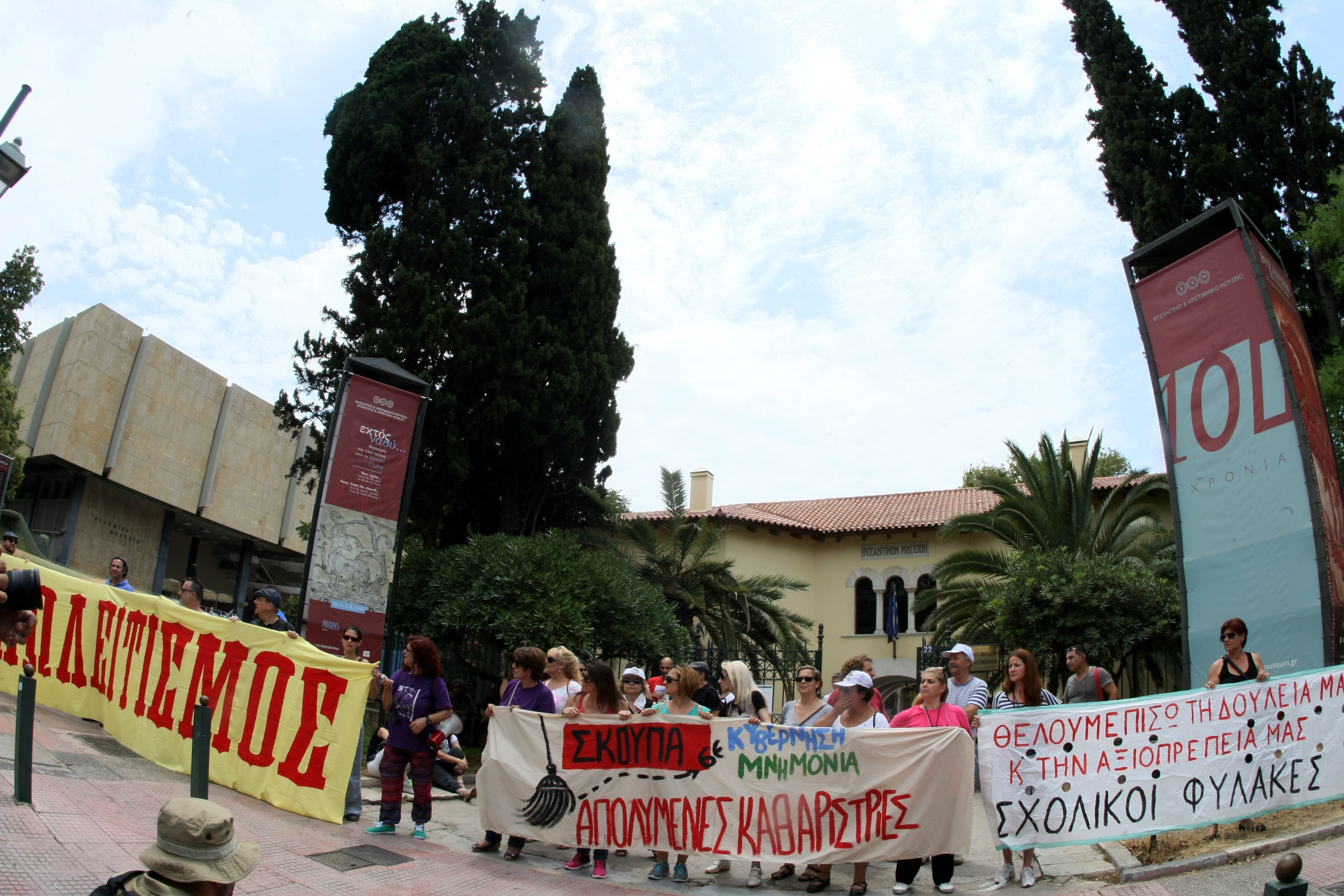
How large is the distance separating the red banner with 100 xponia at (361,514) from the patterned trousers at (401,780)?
5511mm

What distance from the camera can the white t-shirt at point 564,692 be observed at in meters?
8.58

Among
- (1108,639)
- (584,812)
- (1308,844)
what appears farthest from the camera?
(1108,639)

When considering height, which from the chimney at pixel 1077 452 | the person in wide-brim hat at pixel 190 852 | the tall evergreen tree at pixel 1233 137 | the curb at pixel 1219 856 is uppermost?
the tall evergreen tree at pixel 1233 137

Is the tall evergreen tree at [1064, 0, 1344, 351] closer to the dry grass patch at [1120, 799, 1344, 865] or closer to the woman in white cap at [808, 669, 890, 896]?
the dry grass patch at [1120, 799, 1344, 865]

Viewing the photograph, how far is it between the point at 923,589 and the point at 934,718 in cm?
2332

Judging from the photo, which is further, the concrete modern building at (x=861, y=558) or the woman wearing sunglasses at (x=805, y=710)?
the concrete modern building at (x=861, y=558)

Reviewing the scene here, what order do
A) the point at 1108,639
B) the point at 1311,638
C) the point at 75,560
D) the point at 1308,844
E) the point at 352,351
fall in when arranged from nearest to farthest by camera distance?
1. the point at 1308,844
2. the point at 1311,638
3. the point at 1108,639
4. the point at 352,351
5. the point at 75,560

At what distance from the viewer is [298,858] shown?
21.7ft

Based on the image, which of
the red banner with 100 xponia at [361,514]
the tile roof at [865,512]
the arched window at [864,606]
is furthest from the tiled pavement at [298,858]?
the arched window at [864,606]

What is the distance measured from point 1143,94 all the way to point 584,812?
19.3 meters

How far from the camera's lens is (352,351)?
20031mm

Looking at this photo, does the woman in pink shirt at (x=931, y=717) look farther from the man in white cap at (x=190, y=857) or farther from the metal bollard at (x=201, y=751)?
the man in white cap at (x=190, y=857)

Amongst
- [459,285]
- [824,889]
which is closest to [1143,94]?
[459,285]

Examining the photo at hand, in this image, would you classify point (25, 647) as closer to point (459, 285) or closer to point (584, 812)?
point (584, 812)
